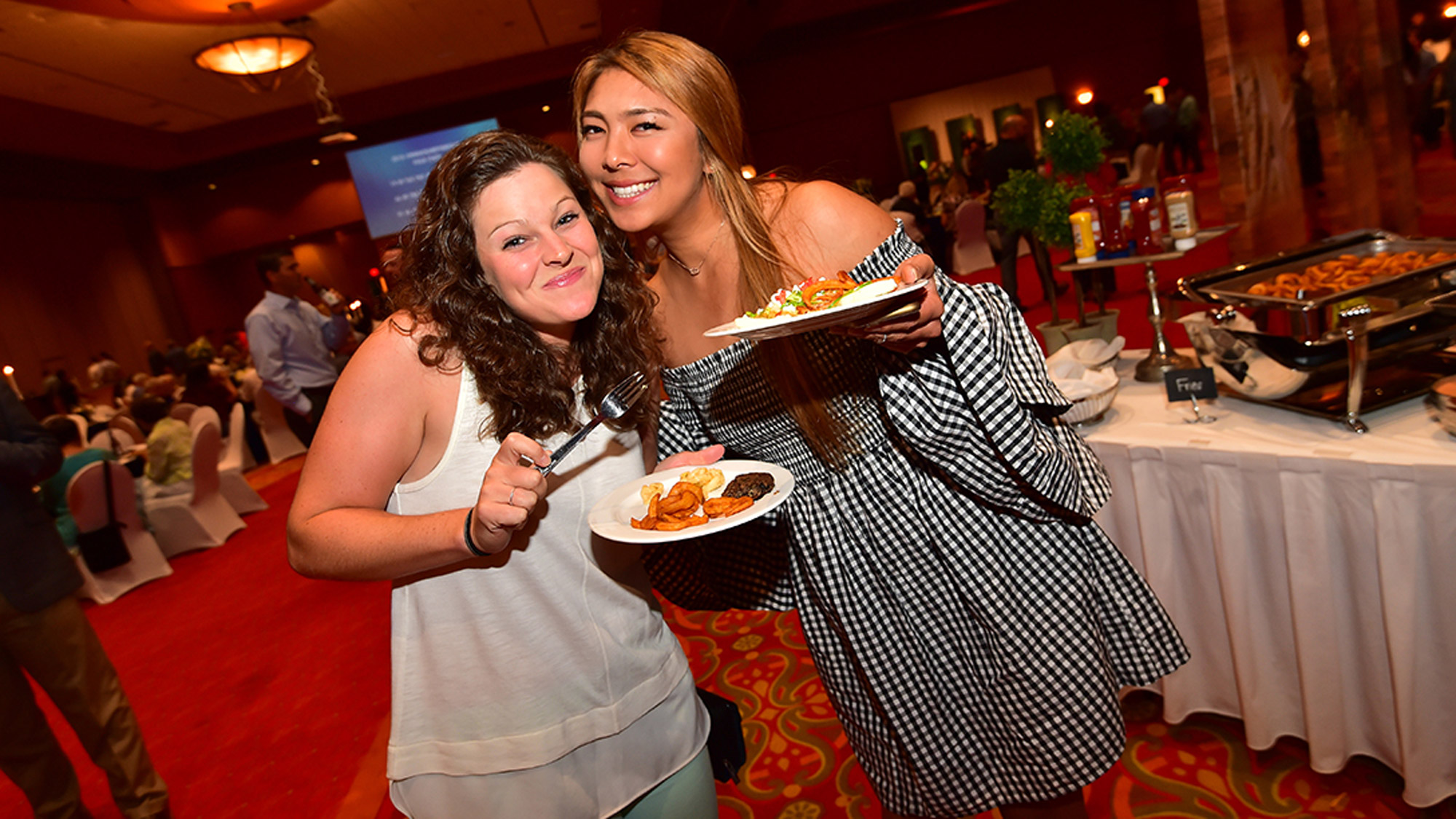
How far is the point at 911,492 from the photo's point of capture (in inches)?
59.6

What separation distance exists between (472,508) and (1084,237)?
2273mm

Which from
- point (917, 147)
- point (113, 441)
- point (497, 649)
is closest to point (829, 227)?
point (497, 649)

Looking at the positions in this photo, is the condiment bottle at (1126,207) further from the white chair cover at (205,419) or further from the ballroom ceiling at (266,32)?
the ballroom ceiling at (266,32)

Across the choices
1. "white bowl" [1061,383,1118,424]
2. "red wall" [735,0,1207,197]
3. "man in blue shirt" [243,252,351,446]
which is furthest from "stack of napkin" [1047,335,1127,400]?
"red wall" [735,0,1207,197]

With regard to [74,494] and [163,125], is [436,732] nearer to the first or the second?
[74,494]

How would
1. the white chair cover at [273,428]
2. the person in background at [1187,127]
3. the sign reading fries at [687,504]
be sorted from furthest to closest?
the person in background at [1187,127] < the white chair cover at [273,428] < the sign reading fries at [687,504]

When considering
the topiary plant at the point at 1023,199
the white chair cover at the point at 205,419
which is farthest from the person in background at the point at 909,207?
the white chair cover at the point at 205,419

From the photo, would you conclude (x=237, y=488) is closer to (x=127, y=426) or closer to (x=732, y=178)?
(x=127, y=426)

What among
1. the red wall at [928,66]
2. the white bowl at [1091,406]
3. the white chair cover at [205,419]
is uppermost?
the red wall at [928,66]

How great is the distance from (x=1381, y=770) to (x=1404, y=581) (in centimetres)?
63

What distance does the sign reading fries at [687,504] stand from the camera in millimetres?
1199

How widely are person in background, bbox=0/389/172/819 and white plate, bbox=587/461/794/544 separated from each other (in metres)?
2.26

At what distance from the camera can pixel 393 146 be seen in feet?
39.2

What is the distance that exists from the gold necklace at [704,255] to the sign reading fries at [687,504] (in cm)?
50
